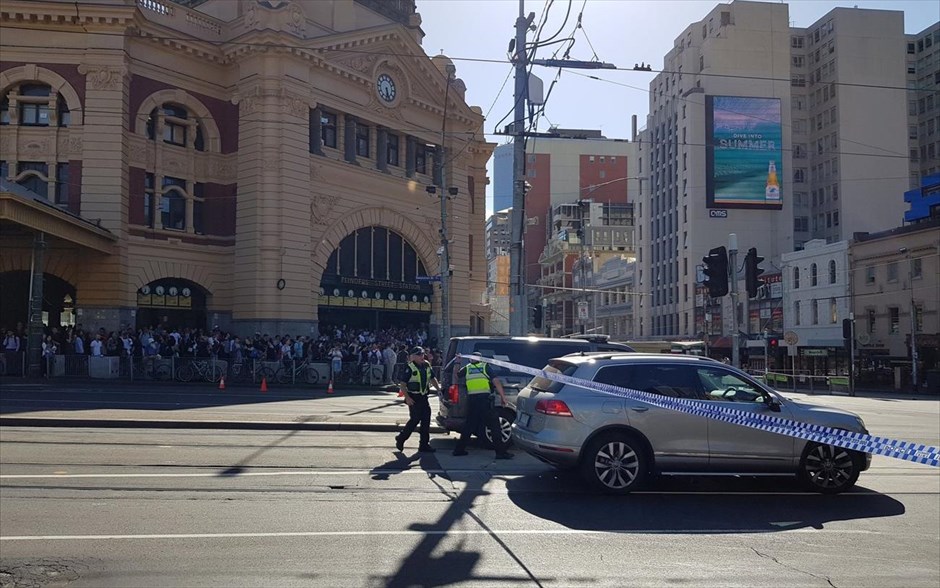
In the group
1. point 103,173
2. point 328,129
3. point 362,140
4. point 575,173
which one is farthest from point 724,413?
point 575,173

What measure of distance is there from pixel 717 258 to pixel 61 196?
28.6 meters

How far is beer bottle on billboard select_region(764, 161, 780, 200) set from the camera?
77.2 meters

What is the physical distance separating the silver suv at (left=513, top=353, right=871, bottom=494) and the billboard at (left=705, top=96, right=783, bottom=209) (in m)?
71.2

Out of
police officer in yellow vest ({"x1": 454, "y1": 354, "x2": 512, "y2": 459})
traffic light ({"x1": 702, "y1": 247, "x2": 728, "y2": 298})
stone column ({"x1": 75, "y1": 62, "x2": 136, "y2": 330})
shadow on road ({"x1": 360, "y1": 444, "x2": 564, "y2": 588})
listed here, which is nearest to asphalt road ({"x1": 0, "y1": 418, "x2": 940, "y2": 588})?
shadow on road ({"x1": 360, "y1": 444, "x2": 564, "y2": 588})

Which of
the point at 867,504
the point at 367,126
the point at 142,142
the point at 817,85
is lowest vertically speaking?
the point at 867,504

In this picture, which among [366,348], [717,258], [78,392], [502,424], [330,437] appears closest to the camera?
[502,424]

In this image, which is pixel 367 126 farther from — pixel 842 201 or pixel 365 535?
pixel 842 201

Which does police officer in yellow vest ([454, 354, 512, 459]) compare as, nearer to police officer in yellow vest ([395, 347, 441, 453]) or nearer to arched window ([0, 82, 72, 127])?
police officer in yellow vest ([395, 347, 441, 453])

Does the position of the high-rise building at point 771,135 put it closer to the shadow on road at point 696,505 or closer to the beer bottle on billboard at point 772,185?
the beer bottle on billboard at point 772,185

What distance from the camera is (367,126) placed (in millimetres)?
43094

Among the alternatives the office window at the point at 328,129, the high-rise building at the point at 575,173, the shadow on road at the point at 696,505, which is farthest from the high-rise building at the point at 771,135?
the shadow on road at the point at 696,505

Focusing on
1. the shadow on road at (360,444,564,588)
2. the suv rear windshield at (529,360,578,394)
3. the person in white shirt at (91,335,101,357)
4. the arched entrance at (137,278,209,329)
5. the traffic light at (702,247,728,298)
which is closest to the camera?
the shadow on road at (360,444,564,588)

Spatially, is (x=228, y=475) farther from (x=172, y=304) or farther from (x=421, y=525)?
(x=172, y=304)

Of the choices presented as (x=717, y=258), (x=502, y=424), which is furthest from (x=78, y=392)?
(x=717, y=258)
